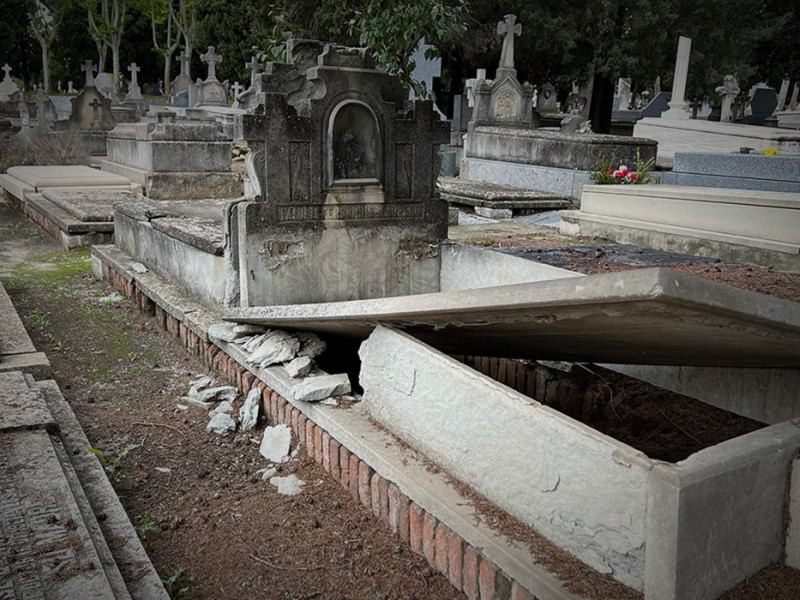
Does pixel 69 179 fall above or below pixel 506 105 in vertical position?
below

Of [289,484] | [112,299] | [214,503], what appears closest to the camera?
[214,503]

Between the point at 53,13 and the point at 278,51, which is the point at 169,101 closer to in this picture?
the point at 53,13

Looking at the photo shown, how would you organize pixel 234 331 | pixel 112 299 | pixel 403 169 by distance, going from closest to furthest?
pixel 234 331, pixel 403 169, pixel 112 299

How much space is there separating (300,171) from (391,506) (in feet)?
7.69

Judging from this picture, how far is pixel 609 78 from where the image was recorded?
22469 millimetres

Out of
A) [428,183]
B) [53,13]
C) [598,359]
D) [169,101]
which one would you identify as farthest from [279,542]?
[53,13]

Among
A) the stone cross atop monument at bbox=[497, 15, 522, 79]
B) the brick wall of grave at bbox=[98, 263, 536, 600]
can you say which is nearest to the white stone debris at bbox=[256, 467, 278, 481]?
the brick wall of grave at bbox=[98, 263, 536, 600]

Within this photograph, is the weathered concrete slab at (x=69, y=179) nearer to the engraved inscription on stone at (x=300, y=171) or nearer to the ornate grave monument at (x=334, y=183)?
the ornate grave monument at (x=334, y=183)

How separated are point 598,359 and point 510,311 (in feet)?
3.21

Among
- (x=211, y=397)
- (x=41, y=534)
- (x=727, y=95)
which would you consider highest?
(x=727, y=95)

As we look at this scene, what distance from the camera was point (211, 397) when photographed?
14.0ft

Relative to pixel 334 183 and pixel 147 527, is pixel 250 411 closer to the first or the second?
pixel 147 527

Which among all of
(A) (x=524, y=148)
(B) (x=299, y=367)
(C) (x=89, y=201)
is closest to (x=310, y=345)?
(B) (x=299, y=367)

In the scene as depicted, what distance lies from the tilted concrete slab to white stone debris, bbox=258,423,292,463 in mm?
621
